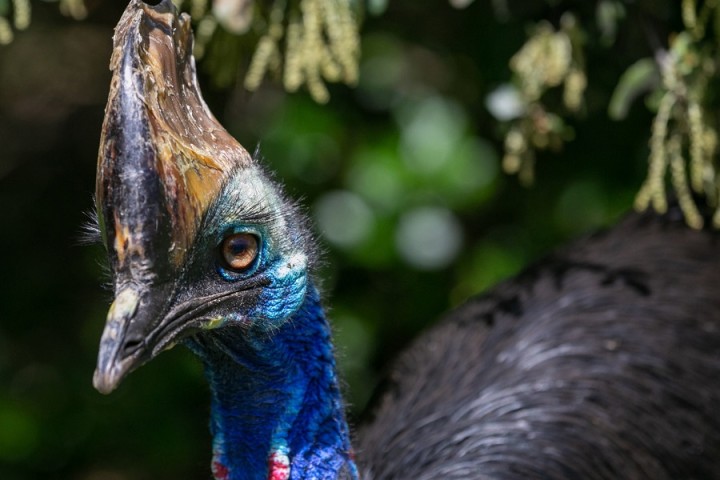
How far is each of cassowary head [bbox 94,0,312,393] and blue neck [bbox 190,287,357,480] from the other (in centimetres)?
6

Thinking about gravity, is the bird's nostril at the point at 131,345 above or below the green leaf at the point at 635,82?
below

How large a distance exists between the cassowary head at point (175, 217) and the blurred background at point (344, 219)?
1881 millimetres

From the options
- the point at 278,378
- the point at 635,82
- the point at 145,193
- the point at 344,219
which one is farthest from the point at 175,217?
the point at 344,219

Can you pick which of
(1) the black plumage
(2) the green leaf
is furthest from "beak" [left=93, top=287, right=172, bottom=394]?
(2) the green leaf

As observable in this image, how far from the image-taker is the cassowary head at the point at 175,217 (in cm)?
159

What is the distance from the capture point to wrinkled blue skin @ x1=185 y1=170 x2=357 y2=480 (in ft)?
6.09

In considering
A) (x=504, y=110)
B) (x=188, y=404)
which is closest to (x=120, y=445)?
(x=188, y=404)

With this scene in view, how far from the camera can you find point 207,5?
8.84ft

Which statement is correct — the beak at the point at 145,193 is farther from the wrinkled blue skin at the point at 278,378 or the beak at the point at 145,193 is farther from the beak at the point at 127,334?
the wrinkled blue skin at the point at 278,378

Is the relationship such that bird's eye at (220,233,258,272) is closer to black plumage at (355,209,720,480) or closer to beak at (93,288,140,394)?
beak at (93,288,140,394)

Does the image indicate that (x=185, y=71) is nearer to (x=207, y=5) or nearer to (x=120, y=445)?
(x=207, y=5)

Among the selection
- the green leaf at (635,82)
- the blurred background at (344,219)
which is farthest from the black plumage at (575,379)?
the blurred background at (344,219)

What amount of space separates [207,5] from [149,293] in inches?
48.7

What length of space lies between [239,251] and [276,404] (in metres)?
0.28
